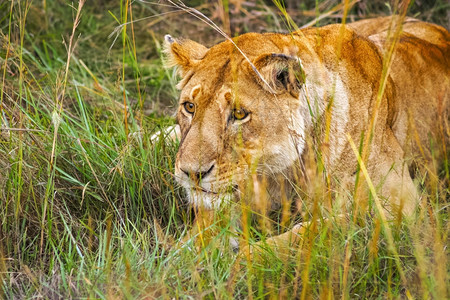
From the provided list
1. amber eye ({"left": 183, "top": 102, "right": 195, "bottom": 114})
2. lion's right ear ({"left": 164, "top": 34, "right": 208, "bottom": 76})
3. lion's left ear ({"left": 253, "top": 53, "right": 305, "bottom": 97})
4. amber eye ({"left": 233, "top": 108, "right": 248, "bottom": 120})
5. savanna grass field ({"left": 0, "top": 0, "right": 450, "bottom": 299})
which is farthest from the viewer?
lion's right ear ({"left": 164, "top": 34, "right": 208, "bottom": 76})

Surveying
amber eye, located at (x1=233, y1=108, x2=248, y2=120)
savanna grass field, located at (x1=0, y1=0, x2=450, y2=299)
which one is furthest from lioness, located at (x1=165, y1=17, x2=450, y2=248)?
savanna grass field, located at (x1=0, y1=0, x2=450, y2=299)

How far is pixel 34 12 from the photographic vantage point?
15.6ft

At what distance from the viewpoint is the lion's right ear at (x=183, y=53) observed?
3.09 m

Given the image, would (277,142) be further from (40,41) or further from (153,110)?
(40,41)

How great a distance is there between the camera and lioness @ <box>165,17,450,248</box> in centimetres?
264

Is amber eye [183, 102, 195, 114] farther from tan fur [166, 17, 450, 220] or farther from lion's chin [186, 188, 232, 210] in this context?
lion's chin [186, 188, 232, 210]

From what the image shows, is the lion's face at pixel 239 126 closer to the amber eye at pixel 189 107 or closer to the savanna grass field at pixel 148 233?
the amber eye at pixel 189 107

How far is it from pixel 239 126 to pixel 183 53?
71cm

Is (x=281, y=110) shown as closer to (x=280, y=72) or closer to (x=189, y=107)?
(x=280, y=72)

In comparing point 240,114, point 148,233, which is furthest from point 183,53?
point 148,233

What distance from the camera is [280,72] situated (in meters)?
2.68

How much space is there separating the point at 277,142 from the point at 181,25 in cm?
282

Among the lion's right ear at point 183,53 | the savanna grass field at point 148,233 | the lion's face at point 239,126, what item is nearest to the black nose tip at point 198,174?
the lion's face at point 239,126

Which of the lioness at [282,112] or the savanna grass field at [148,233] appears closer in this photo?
the savanna grass field at [148,233]
